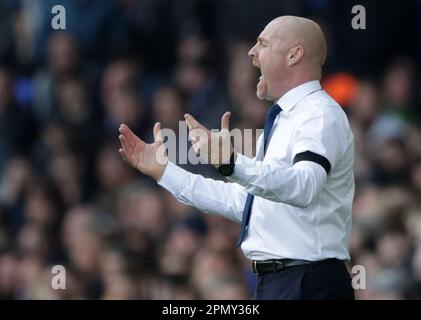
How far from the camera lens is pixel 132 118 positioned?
852 cm

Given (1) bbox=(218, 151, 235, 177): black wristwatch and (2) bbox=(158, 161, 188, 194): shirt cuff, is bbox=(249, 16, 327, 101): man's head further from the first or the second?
(1) bbox=(218, 151, 235, 177): black wristwatch

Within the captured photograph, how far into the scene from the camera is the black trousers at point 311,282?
4.51m

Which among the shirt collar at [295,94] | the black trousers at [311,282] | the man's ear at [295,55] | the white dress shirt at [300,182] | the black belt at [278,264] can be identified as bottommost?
the black trousers at [311,282]

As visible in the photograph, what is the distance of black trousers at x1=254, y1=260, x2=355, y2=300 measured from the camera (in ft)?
14.8

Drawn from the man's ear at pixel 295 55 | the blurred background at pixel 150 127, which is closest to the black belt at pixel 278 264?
the man's ear at pixel 295 55

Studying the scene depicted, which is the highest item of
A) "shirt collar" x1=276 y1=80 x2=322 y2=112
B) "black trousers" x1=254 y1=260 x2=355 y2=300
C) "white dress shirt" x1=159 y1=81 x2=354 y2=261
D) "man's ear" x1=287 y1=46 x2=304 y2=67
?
"man's ear" x1=287 y1=46 x2=304 y2=67

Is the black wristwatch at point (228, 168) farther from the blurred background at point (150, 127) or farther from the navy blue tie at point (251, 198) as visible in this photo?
the blurred background at point (150, 127)

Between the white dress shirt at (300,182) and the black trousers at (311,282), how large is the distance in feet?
0.14

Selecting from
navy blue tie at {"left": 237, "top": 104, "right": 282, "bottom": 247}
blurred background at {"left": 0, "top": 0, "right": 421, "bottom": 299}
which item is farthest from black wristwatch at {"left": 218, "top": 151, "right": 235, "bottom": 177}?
blurred background at {"left": 0, "top": 0, "right": 421, "bottom": 299}

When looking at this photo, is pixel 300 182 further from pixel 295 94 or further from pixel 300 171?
pixel 295 94

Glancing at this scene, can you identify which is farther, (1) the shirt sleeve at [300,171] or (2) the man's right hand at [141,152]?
(2) the man's right hand at [141,152]

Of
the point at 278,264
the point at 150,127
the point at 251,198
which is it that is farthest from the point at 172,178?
the point at 150,127

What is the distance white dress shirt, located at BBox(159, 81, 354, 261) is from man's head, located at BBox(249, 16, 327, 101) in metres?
0.04
